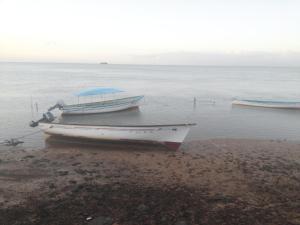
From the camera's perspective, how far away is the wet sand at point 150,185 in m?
9.33

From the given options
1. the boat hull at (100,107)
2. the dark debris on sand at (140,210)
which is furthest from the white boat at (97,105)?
Result: the dark debris on sand at (140,210)

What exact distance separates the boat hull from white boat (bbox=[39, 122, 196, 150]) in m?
8.99

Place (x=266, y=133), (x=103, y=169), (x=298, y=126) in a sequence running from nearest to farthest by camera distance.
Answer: (x=103, y=169)
(x=266, y=133)
(x=298, y=126)

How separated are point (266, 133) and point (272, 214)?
46.0 feet

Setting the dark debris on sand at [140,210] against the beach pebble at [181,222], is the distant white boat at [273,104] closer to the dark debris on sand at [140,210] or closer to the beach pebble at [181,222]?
the dark debris on sand at [140,210]

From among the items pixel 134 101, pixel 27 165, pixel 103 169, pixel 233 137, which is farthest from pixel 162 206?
pixel 134 101

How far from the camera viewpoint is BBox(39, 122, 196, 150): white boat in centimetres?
1691

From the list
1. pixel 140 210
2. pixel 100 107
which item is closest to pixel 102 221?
pixel 140 210

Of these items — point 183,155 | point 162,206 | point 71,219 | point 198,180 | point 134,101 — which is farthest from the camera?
point 134,101

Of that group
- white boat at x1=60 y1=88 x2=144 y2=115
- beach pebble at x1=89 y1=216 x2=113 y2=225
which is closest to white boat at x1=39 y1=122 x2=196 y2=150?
beach pebble at x1=89 y1=216 x2=113 y2=225

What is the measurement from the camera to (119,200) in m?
10.4

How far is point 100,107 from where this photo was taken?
2922cm

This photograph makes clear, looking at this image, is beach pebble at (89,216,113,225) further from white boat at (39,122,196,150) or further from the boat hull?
the boat hull

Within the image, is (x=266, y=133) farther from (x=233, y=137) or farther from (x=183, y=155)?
(x=183, y=155)
